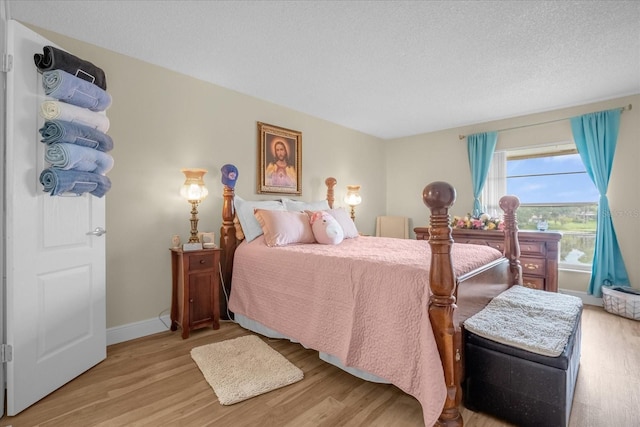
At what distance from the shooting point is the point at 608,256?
133 inches

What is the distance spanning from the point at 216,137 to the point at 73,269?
5.76 ft

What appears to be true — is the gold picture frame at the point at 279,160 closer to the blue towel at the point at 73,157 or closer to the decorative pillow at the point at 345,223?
the decorative pillow at the point at 345,223

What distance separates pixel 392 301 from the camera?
5.28 ft

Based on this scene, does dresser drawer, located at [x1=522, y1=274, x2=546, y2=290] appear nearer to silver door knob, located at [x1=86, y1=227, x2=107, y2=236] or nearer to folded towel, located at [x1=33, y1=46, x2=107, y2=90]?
silver door knob, located at [x1=86, y1=227, x2=107, y2=236]

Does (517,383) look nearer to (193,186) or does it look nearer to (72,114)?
(193,186)

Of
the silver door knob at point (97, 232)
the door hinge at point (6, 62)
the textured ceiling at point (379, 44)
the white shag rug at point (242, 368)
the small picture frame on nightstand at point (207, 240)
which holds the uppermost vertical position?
the textured ceiling at point (379, 44)

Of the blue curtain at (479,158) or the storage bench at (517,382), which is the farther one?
the blue curtain at (479,158)

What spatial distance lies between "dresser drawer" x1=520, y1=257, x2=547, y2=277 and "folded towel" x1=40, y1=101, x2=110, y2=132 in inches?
172

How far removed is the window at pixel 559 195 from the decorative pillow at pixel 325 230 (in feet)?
8.76

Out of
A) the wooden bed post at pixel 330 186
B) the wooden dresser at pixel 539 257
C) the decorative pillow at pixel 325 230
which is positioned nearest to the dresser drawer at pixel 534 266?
the wooden dresser at pixel 539 257

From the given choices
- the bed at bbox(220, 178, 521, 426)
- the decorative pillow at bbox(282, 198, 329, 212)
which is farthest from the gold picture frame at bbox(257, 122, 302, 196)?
the bed at bbox(220, 178, 521, 426)

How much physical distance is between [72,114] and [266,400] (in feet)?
6.86

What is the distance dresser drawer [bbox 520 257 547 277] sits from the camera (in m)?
3.40

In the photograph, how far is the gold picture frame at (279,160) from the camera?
3.51 m
